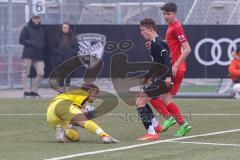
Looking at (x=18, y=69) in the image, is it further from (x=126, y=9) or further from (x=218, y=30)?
(x=218, y=30)

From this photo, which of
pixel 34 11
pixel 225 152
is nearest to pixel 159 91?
pixel 225 152

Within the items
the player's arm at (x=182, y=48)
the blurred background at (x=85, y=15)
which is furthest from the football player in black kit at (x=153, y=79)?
the blurred background at (x=85, y=15)

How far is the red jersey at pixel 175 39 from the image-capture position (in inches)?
488

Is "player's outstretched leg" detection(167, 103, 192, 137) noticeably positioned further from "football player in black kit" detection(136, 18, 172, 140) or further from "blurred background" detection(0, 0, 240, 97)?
"blurred background" detection(0, 0, 240, 97)

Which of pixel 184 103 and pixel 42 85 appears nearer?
pixel 184 103

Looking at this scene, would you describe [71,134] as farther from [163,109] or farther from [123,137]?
[163,109]

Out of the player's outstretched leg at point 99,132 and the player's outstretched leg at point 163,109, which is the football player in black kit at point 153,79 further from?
the player's outstretched leg at point 99,132

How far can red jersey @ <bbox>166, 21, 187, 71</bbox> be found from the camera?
12406 mm

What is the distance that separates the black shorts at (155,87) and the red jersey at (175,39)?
1.57 feet

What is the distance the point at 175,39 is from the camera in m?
A: 12.5

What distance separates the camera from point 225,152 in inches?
407

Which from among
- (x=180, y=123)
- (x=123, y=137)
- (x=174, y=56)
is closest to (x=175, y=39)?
(x=174, y=56)

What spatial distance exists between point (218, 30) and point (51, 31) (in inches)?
172

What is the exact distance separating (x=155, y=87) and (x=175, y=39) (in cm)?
89
